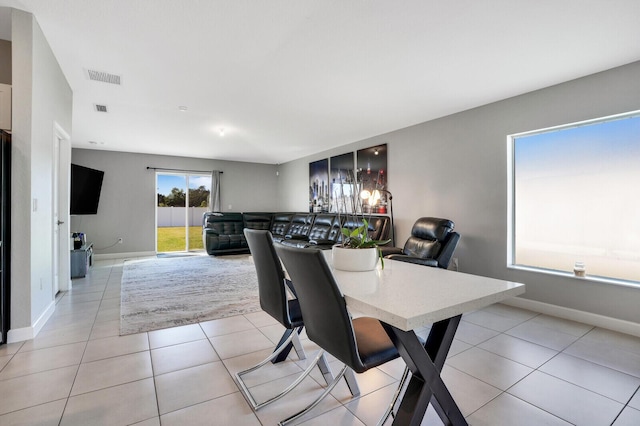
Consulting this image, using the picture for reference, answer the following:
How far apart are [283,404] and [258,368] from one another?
42 centimetres

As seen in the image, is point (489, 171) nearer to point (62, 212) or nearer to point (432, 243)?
point (432, 243)

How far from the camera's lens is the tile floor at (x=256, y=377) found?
1621 millimetres

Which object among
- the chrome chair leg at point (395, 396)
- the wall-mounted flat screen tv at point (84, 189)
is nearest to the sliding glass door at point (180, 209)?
the wall-mounted flat screen tv at point (84, 189)

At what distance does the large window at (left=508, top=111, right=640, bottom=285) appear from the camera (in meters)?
2.91

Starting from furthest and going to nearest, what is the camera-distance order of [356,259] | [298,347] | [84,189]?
[84,189], [298,347], [356,259]

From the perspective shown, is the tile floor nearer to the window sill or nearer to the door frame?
the window sill

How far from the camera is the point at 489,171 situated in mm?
3834

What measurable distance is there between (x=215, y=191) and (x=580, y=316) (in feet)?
24.8

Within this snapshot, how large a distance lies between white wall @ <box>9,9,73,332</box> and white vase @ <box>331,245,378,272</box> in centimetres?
260

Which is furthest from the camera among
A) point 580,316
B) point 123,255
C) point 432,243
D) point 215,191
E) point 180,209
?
point 215,191

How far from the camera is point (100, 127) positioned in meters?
5.16

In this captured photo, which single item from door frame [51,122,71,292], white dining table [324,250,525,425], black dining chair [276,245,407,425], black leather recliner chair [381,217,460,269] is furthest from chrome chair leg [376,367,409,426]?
door frame [51,122,71,292]

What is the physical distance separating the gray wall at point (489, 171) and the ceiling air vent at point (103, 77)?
3.99m

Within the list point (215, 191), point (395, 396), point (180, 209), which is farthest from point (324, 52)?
point (180, 209)
